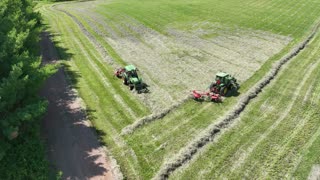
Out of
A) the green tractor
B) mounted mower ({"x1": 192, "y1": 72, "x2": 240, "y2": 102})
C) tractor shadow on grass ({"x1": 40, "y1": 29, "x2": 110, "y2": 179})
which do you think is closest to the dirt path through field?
tractor shadow on grass ({"x1": 40, "y1": 29, "x2": 110, "y2": 179})

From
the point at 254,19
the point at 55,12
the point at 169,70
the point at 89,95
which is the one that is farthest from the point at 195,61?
the point at 55,12

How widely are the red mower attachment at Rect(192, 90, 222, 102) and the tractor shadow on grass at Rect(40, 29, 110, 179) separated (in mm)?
9088

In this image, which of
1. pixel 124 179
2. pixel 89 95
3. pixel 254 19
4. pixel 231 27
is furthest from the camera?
pixel 254 19

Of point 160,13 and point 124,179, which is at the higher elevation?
point 160,13

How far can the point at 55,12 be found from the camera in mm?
67000

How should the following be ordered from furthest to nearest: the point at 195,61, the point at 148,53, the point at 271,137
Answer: the point at 148,53, the point at 195,61, the point at 271,137

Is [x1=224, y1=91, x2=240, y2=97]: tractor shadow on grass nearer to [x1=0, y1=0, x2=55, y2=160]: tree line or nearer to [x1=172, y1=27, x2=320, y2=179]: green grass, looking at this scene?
[x1=172, y1=27, x2=320, y2=179]: green grass

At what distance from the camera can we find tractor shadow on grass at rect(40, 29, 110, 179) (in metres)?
20.5

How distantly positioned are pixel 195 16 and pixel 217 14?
15.2 ft

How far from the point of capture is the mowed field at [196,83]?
70.0 ft

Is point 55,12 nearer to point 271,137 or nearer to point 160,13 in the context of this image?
point 160,13

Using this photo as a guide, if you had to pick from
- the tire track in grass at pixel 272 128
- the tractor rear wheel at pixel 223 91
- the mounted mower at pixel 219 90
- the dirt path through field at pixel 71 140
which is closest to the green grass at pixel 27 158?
the dirt path through field at pixel 71 140

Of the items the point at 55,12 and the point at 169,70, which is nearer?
the point at 169,70

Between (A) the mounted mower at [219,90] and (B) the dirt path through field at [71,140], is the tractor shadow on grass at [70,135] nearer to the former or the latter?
(B) the dirt path through field at [71,140]
